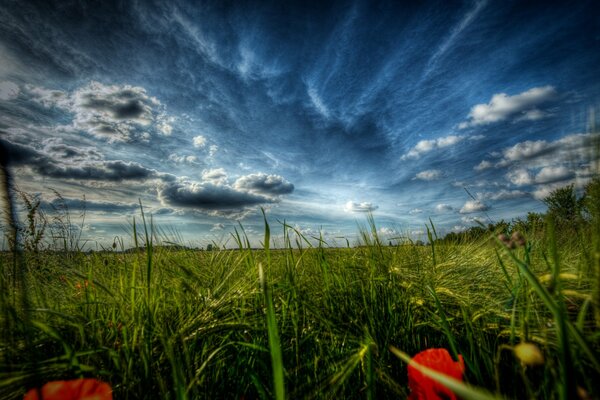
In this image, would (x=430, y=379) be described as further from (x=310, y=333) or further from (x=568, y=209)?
(x=568, y=209)

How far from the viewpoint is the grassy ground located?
755 millimetres

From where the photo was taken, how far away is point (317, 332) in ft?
4.14

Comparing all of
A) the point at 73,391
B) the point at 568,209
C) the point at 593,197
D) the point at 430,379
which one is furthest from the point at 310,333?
the point at 568,209

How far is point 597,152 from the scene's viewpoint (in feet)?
1.97

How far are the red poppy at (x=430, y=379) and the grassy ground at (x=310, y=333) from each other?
0.11 metres

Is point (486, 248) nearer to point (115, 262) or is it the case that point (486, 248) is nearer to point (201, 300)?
point (201, 300)

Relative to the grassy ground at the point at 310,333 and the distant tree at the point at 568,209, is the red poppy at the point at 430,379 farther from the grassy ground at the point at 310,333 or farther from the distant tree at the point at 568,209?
the distant tree at the point at 568,209

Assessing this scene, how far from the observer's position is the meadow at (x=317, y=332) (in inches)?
27.1

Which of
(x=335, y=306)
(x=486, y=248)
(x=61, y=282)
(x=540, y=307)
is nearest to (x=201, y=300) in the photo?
(x=335, y=306)

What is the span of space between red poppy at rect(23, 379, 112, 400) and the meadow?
0.30ft

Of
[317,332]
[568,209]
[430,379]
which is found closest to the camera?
[430,379]

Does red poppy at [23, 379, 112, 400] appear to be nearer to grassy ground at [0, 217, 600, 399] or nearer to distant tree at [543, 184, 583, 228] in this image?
grassy ground at [0, 217, 600, 399]

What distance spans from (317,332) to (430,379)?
57cm

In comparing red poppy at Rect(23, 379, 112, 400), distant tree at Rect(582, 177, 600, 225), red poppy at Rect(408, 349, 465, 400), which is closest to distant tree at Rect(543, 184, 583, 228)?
distant tree at Rect(582, 177, 600, 225)
